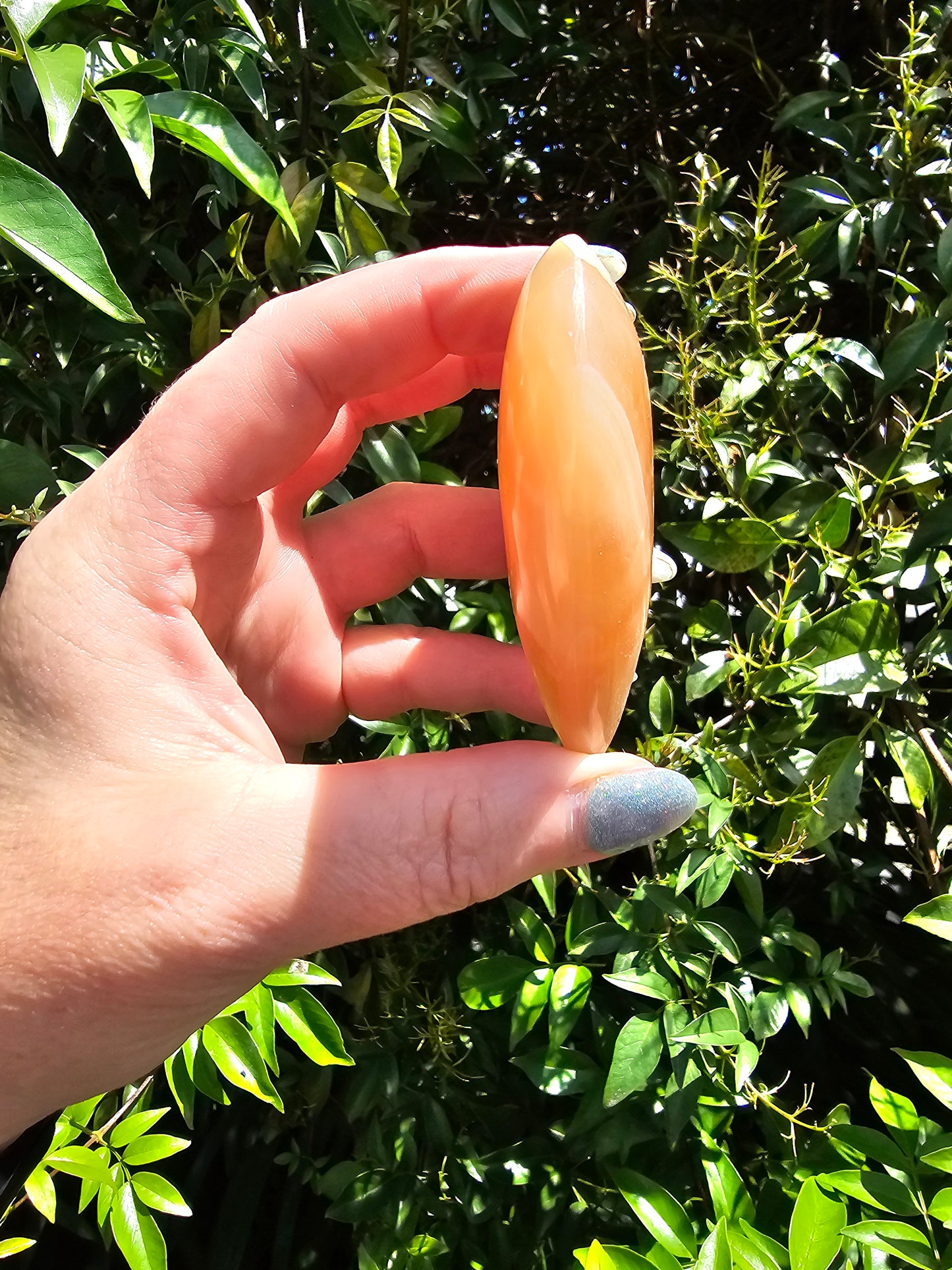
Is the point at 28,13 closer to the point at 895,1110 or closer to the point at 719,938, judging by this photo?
the point at 719,938

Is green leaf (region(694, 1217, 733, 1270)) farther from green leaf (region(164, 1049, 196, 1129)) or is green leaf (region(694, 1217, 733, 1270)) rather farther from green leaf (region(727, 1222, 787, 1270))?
green leaf (region(164, 1049, 196, 1129))

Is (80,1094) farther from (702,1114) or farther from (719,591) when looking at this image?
(719,591)

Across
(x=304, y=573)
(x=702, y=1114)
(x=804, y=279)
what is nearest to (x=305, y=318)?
(x=304, y=573)

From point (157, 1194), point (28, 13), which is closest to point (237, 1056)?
point (157, 1194)

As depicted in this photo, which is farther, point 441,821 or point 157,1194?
point 157,1194

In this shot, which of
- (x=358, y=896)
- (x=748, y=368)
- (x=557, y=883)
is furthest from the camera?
(x=557, y=883)

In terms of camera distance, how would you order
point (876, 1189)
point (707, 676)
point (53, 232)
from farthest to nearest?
point (707, 676) < point (876, 1189) < point (53, 232)
